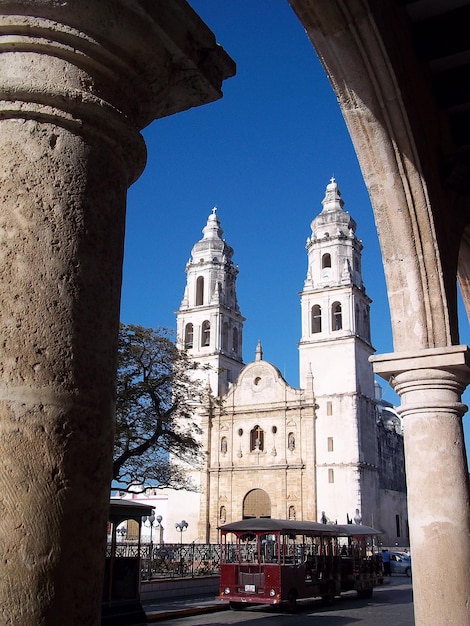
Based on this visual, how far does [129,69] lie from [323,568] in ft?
52.0

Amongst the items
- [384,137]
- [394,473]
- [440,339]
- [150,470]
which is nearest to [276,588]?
[150,470]

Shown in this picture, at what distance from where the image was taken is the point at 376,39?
163 inches

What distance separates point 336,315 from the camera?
36.7m

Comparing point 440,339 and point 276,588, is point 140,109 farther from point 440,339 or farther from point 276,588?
point 276,588

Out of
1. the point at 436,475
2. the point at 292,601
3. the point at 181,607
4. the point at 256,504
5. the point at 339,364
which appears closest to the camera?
the point at 436,475

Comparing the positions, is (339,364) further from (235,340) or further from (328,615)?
(328,615)

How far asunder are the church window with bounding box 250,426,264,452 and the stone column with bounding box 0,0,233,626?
36122mm

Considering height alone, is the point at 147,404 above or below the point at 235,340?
below

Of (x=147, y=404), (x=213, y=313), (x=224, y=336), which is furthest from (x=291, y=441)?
(x=147, y=404)

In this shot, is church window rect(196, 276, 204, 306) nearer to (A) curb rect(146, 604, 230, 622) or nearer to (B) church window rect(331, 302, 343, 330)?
(B) church window rect(331, 302, 343, 330)

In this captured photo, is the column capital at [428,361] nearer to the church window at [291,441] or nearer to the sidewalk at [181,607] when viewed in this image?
the sidewalk at [181,607]

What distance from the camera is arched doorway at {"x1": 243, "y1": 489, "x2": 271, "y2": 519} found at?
35438 mm

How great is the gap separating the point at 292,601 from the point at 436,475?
35.2 ft

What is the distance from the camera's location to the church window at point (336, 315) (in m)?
36.5
